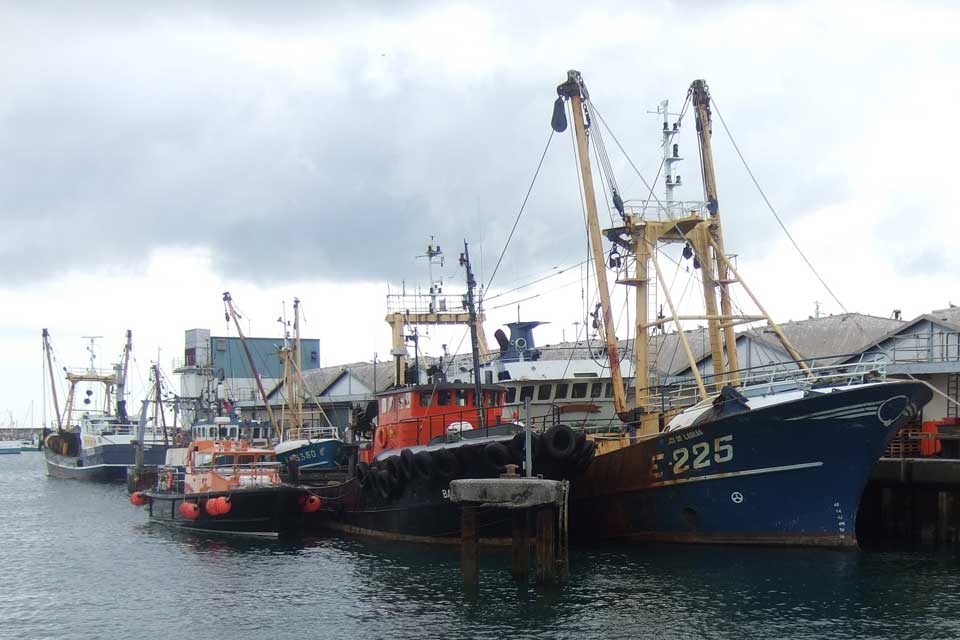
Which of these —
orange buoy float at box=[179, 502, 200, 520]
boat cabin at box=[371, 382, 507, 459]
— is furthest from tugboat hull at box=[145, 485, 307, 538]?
boat cabin at box=[371, 382, 507, 459]

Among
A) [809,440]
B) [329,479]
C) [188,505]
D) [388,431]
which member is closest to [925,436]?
[809,440]

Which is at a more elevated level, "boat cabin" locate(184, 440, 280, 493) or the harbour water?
"boat cabin" locate(184, 440, 280, 493)

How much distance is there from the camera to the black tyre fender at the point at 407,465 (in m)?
26.6

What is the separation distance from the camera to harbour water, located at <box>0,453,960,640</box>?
17.8 metres

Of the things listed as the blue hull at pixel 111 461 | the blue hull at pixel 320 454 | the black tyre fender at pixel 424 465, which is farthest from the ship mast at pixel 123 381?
the black tyre fender at pixel 424 465

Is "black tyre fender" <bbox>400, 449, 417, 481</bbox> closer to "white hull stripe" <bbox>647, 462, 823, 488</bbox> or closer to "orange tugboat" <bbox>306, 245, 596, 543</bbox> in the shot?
"orange tugboat" <bbox>306, 245, 596, 543</bbox>

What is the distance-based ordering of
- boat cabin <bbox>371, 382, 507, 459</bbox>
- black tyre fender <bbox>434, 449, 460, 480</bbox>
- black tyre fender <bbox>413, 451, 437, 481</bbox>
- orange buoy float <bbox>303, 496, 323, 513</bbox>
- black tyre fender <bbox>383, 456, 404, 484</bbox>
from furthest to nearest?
1. orange buoy float <bbox>303, 496, 323, 513</bbox>
2. boat cabin <bbox>371, 382, 507, 459</bbox>
3. black tyre fender <bbox>383, 456, 404, 484</bbox>
4. black tyre fender <bbox>413, 451, 437, 481</bbox>
5. black tyre fender <bbox>434, 449, 460, 480</bbox>

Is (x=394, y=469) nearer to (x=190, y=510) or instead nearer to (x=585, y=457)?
(x=585, y=457)

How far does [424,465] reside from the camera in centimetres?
2598

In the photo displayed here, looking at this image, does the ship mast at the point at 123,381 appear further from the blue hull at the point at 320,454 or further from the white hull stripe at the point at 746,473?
the white hull stripe at the point at 746,473

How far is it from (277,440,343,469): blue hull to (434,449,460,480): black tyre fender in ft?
56.2

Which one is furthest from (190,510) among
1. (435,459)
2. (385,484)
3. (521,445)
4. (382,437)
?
(521,445)

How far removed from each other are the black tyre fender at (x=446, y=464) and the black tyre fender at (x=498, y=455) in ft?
3.70

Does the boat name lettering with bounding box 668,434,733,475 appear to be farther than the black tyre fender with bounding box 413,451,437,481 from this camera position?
No
